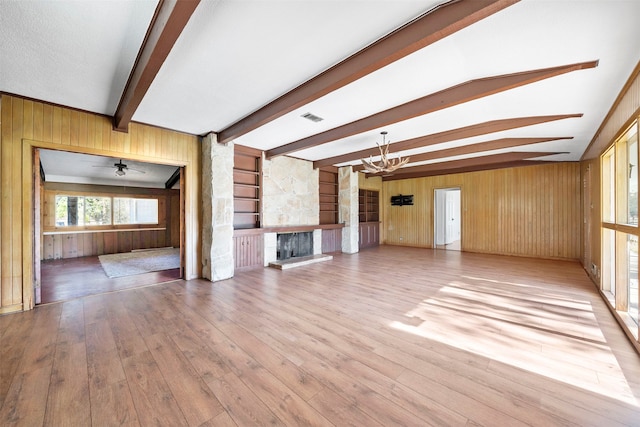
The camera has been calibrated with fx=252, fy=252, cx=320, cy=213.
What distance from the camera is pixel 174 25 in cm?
175

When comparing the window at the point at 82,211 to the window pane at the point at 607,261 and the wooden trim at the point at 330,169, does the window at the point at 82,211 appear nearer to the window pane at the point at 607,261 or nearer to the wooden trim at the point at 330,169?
the wooden trim at the point at 330,169

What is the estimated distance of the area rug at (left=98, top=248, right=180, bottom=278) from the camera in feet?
17.6

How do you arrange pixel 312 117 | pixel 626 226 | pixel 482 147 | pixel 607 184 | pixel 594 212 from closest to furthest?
pixel 626 226, pixel 607 184, pixel 312 117, pixel 594 212, pixel 482 147

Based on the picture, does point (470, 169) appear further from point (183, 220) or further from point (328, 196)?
point (183, 220)

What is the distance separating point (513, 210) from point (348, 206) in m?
4.79

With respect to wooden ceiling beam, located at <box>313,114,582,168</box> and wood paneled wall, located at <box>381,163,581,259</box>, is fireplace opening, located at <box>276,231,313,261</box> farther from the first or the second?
wood paneled wall, located at <box>381,163,581,259</box>

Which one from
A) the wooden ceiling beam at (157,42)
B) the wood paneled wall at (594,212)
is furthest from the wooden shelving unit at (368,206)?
the wooden ceiling beam at (157,42)

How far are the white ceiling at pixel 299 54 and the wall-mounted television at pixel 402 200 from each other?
562 cm

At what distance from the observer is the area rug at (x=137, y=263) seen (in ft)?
17.6

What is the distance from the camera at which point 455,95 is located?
2.88 metres

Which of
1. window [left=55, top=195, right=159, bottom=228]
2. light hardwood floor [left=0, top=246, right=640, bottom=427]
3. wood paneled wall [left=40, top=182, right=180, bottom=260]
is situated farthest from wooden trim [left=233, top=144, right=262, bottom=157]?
window [left=55, top=195, right=159, bottom=228]

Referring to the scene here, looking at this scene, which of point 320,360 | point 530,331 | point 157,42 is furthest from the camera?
point 530,331

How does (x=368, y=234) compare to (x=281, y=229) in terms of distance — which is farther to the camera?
(x=368, y=234)

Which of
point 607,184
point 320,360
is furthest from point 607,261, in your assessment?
point 320,360
